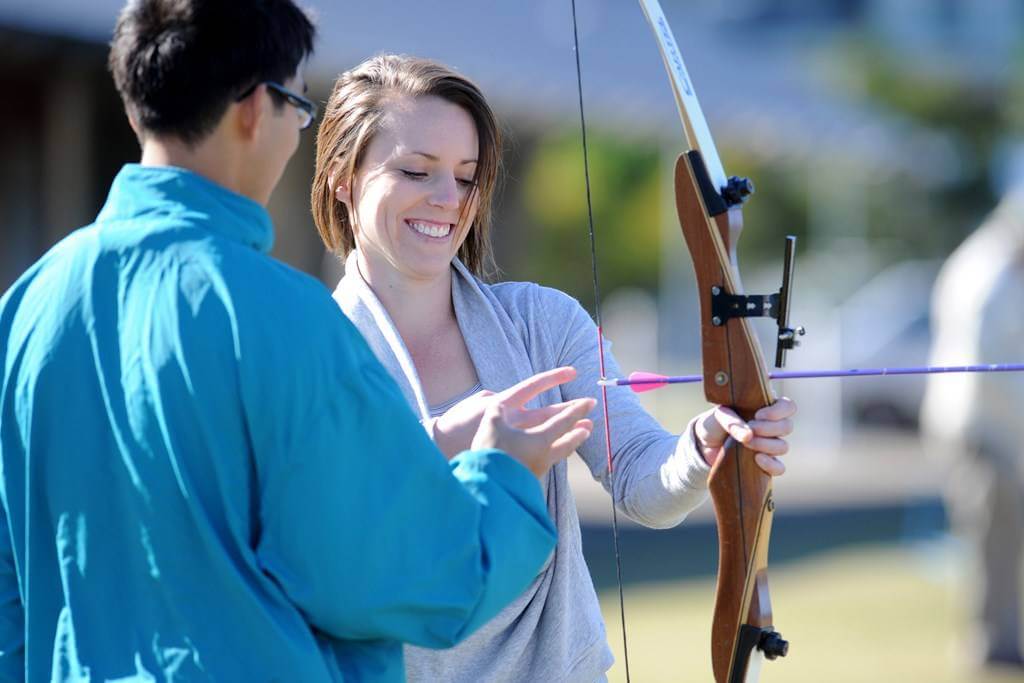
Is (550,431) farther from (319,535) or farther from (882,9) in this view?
(882,9)

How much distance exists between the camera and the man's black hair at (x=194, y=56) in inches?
69.2

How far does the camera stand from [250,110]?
179 centimetres

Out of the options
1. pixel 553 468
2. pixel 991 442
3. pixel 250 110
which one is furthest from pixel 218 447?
Answer: pixel 991 442

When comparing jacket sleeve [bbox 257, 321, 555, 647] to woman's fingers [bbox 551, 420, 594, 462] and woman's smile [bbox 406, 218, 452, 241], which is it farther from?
woman's smile [bbox 406, 218, 452, 241]

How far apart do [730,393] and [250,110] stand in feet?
3.24

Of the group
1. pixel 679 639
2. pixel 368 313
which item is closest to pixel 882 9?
pixel 679 639

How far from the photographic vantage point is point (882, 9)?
39.1 metres

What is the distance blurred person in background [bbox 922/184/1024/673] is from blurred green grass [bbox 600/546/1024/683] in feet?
0.87

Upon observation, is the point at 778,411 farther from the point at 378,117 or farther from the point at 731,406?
the point at 378,117

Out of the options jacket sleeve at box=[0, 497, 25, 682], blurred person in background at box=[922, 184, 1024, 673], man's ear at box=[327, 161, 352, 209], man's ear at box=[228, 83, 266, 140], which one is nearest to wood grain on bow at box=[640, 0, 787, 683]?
man's ear at box=[327, 161, 352, 209]

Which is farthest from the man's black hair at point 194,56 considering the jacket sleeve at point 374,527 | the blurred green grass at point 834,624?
the blurred green grass at point 834,624

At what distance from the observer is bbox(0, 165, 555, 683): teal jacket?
66.5 inches

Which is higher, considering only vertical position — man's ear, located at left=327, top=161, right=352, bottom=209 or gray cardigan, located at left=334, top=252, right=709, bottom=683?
man's ear, located at left=327, top=161, right=352, bottom=209

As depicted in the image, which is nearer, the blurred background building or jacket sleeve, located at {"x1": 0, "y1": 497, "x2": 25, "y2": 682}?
jacket sleeve, located at {"x1": 0, "y1": 497, "x2": 25, "y2": 682}
